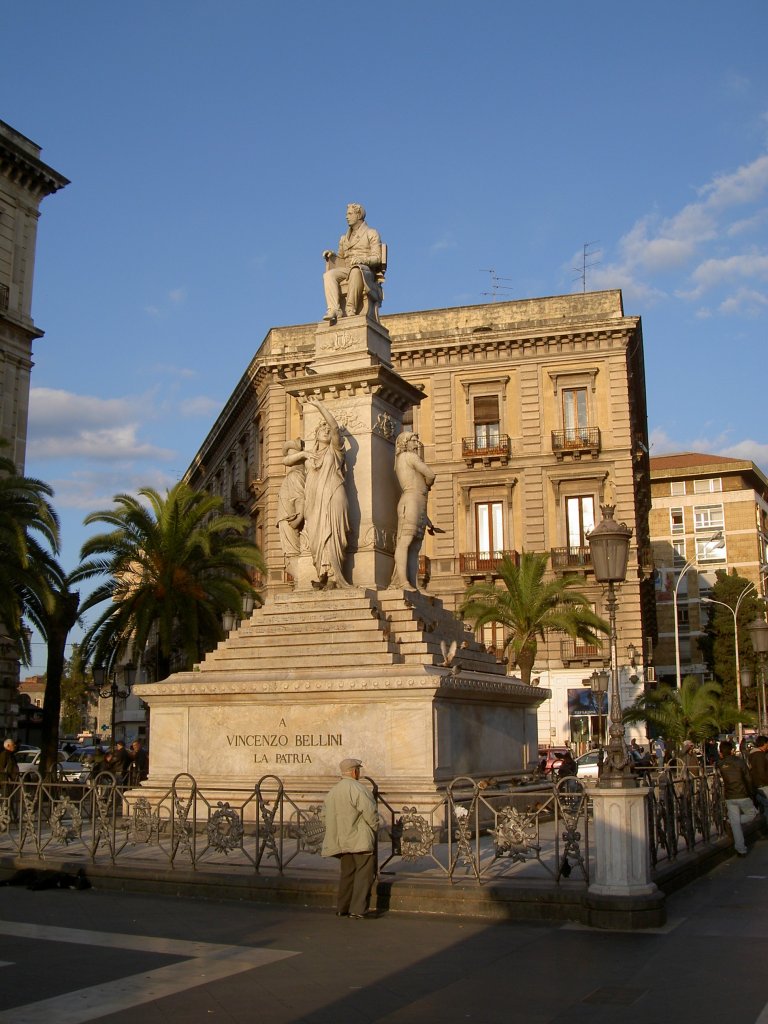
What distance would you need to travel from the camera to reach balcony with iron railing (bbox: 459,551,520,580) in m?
46.9

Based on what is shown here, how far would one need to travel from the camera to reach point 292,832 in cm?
1271

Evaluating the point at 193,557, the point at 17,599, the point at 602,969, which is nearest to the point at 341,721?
the point at 602,969

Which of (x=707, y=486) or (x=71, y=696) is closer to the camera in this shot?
(x=707, y=486)

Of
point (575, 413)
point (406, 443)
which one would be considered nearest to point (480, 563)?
point (575, 413)

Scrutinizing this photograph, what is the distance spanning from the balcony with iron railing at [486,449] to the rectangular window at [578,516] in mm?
3395

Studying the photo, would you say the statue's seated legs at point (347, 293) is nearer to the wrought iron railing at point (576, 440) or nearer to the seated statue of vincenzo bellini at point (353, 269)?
the seated statue of vincenzo bellini at point (353, 269)

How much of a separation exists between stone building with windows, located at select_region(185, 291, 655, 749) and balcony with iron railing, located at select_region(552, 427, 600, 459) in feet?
0.16

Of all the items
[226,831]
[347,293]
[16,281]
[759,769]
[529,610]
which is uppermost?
[16,281]

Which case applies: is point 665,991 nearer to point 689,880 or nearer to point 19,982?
point 19,982

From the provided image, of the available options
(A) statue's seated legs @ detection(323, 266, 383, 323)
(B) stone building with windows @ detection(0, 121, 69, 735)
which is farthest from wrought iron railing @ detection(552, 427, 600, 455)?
(A) statue's seated legs @ detection(323, 266, 383, 323)

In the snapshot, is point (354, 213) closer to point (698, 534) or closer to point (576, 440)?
point (576, 440)

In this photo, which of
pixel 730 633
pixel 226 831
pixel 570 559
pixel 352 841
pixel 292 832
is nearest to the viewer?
pixel 352 841

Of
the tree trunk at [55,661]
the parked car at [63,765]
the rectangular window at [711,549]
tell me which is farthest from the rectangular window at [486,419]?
the rectangular window at [711,549]

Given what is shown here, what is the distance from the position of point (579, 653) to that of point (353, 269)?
31.1 m
